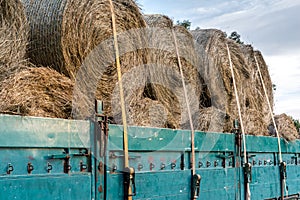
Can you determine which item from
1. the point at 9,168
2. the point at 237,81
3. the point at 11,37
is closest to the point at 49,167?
the point at 9,168

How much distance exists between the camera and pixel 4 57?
3.64m

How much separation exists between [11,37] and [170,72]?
199 cm

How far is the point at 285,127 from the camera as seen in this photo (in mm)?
7285

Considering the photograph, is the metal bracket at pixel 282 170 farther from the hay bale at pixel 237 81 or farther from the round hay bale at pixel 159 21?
the round hay bale at pixel 159 21

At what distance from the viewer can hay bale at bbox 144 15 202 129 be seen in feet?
16.6

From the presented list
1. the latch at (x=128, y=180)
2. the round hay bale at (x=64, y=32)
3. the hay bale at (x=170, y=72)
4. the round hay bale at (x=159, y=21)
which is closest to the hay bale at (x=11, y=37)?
the round hay bale at (x=64, y=32)

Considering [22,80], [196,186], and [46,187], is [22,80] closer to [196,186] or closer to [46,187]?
[46,187]

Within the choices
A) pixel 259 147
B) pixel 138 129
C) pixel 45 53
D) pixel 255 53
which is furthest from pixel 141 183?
pixel 255 53

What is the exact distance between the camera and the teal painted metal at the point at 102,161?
3178mm

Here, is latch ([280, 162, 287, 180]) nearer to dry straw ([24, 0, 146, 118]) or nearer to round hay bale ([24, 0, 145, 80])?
dry straw ([24, 0, 146, 118])

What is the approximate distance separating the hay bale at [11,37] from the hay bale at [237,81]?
2607mm

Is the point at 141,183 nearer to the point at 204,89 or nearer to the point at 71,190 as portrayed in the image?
the point at 71,190

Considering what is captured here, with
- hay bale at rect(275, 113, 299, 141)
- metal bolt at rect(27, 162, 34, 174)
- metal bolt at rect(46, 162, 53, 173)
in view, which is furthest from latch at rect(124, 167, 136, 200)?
hay bale at rect(275, 113, 299, 141)

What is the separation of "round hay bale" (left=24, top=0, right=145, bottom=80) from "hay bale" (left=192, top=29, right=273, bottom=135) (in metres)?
1.94
